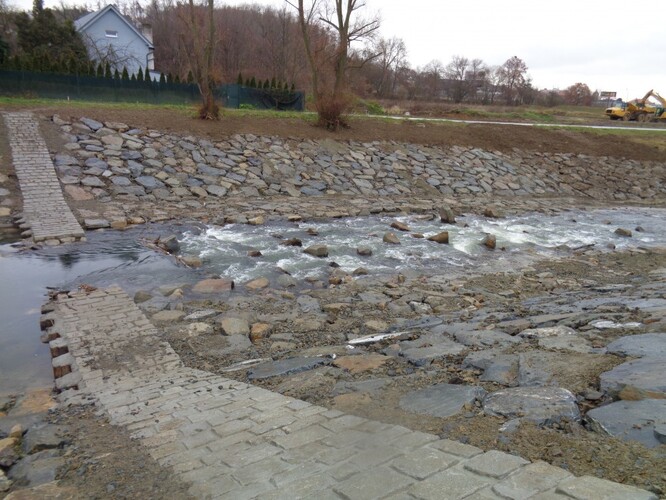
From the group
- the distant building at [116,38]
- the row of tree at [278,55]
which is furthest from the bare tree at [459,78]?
the distant building at [116,38]

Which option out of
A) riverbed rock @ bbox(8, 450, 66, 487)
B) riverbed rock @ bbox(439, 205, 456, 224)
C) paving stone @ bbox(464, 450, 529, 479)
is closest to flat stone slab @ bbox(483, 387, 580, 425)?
paving stone @ bbox(464, 450, 529, 479)

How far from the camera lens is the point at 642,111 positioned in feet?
126

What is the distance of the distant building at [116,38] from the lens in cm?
3859

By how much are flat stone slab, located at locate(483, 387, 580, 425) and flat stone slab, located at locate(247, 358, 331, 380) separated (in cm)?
177

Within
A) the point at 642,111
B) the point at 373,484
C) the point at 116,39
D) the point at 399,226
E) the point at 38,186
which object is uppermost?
the point at 116,39

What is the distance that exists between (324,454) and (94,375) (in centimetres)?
277

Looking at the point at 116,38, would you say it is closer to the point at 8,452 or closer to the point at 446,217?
the point at 446,217

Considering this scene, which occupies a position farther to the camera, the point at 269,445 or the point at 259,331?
the point at 259,331

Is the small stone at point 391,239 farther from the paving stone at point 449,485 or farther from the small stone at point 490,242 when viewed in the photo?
the paving stone at point 449,485

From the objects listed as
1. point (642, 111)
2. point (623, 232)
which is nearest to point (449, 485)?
point (623, 232)

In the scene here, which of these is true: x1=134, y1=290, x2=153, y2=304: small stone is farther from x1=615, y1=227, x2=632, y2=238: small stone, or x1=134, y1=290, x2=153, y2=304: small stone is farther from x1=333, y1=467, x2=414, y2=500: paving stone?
x1=615, y1=227, x2=632, y2=238: small stone

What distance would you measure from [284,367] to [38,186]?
9891 millimetres

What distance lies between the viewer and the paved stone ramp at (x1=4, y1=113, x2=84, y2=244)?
9953mm

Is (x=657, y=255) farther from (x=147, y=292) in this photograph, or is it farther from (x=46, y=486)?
(x=46, y=486)
